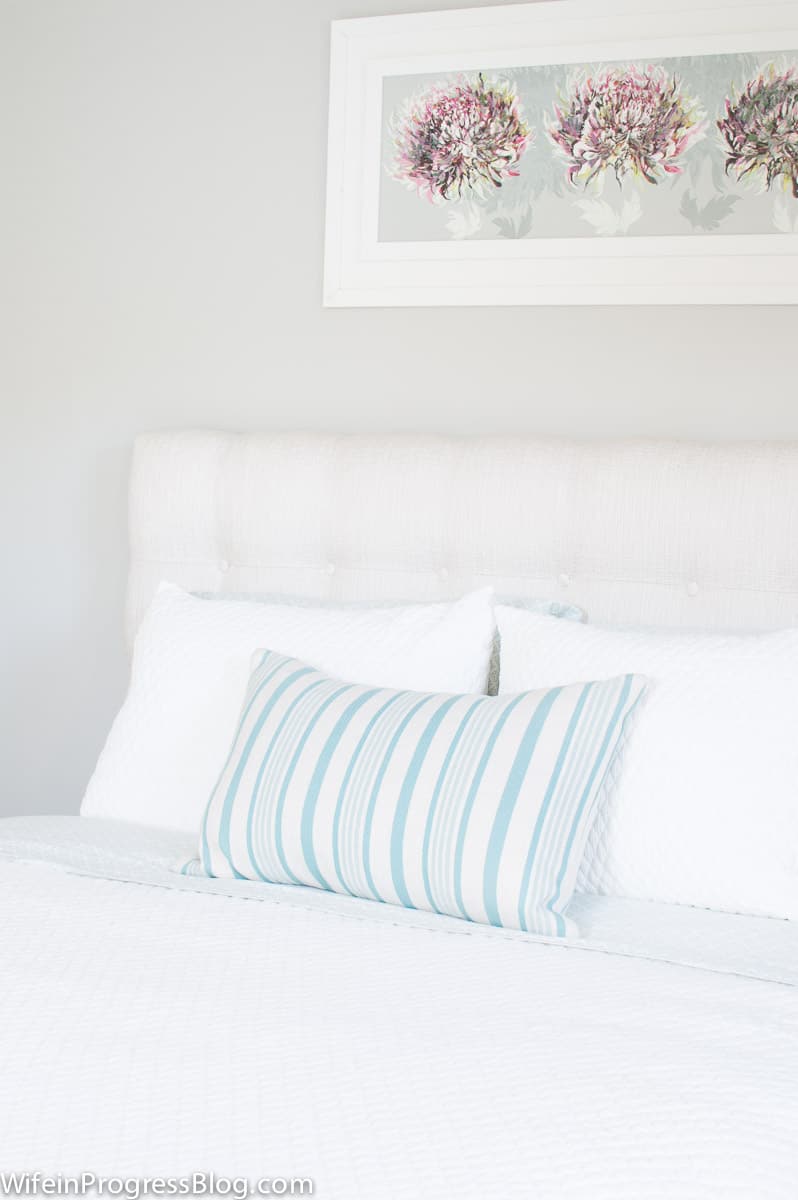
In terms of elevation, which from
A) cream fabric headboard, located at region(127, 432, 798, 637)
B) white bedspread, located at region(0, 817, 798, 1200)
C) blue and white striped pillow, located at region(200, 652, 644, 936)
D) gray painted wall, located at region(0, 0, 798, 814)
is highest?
gray painted wall, located at region(0, 0, 798, 814)

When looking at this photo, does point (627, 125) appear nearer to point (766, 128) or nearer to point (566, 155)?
point (566, 155)

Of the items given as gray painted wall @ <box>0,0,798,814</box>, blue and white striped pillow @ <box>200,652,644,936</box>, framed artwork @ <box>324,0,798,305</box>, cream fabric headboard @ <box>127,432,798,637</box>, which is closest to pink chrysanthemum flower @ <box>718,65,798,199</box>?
framed artwork @ <box>324,0,798,305</box>

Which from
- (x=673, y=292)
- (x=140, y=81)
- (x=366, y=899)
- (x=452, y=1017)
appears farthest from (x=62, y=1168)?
(x=140, y=81)

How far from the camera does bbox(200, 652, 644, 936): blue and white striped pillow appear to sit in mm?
1396

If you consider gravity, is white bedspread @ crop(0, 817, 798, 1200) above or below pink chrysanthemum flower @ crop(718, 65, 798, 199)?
below

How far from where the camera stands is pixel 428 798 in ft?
4.71

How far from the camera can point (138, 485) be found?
2285 millimetres

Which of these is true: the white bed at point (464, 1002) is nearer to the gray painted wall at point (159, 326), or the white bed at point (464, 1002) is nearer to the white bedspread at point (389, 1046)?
the white bedspread at point (389, 1046)

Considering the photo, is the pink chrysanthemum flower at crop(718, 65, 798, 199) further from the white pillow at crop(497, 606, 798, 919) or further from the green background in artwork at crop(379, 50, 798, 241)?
the white pillow at crop(497, 606, 798, 919)

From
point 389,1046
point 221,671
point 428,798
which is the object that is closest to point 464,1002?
point 389,1046

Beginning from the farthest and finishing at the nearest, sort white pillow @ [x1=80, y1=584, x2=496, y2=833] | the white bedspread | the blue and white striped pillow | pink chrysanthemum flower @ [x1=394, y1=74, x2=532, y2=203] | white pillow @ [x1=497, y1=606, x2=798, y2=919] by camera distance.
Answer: pink chrysanthemum flower @ [x1=394, y1=74, x2=532, y2=203] < white pillow @ [x1=80, y1=584, x2=496, y2=833] < white pillow @ [x1=497, y1=606, x2=798, y2=919] < the blue and white striped pillow < the white bedspread

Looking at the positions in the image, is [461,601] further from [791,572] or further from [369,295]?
[369,295]

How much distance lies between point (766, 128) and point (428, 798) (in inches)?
52.2

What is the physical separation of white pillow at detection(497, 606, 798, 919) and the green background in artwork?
2.77 feet
